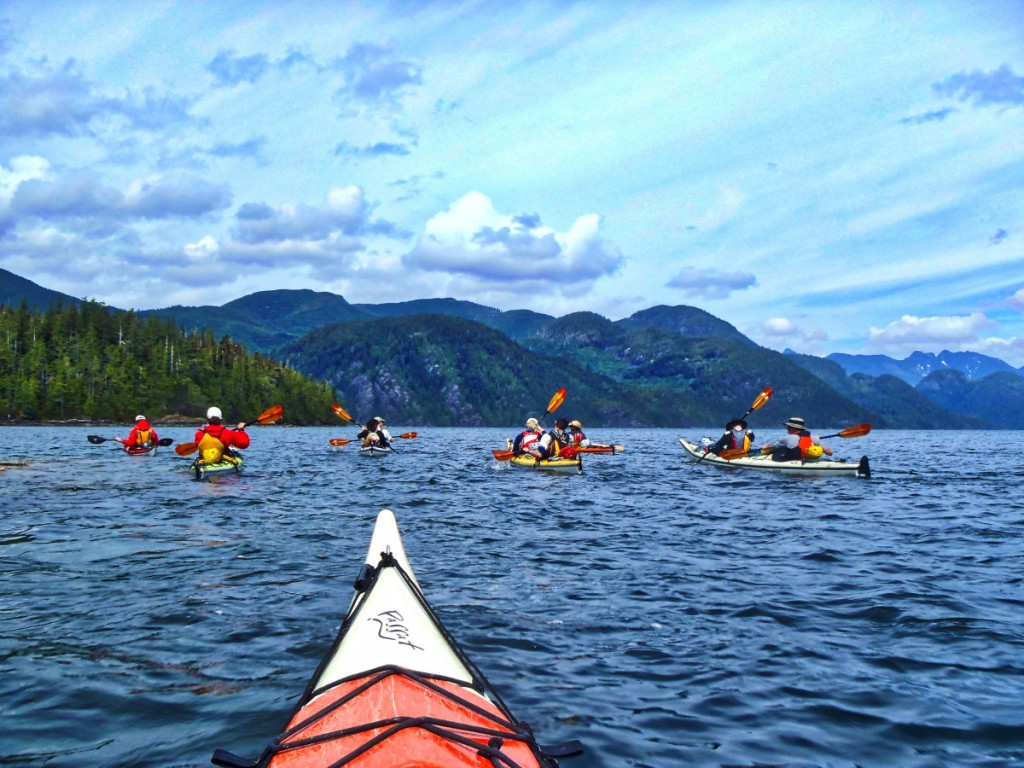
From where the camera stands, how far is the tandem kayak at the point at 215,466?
25941 mm

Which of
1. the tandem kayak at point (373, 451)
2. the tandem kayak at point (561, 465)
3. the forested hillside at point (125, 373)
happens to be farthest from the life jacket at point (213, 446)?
the forested hillside at point (125, 373)

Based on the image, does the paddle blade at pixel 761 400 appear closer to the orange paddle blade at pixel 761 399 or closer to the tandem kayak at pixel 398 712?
the orange paddle blade at pixel 761 399

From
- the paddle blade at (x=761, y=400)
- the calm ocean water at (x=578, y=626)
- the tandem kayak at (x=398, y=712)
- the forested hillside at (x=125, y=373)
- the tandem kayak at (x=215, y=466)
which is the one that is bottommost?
the calm ocean water at (x=578, y=626)

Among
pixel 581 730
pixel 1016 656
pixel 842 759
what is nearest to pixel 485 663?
pixel 581 730

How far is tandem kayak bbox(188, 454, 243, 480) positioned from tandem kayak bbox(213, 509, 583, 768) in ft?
72.7

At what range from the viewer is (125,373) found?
5719 inches

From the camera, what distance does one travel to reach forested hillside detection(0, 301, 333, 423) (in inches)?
5236

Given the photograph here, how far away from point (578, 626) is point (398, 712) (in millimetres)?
4583

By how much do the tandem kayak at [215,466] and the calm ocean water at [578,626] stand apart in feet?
24.2

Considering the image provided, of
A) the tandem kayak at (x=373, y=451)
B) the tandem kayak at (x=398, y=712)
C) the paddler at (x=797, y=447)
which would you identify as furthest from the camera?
the tandem kayak at (x=373, y=451)

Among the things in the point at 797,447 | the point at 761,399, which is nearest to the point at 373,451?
the point at 761,399

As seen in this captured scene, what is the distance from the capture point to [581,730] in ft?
19.3

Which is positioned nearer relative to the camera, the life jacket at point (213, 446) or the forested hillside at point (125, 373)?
the life jacket at point (213, 446)

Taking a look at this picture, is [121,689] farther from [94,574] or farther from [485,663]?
[94,574]
